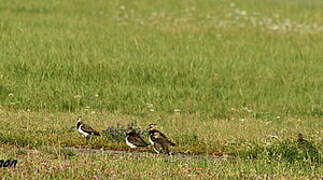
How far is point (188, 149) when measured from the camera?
16.2 meters

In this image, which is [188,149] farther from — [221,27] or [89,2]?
[89,2]

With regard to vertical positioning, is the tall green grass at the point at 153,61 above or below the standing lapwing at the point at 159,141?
below

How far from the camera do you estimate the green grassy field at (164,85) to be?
14.1 meters

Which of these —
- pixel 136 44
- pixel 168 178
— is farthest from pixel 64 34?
pixel 168 178

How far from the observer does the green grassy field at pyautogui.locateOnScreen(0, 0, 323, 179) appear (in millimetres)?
14086

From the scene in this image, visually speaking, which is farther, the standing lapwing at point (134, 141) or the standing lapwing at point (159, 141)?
the standing lapwing at point (134, 141)

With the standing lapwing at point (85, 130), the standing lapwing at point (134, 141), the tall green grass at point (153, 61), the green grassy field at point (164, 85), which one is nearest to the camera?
the green grassy field at point (164, 85)

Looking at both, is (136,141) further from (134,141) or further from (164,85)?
(164,85)

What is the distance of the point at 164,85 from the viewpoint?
2347cm

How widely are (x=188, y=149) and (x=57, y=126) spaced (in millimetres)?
2699

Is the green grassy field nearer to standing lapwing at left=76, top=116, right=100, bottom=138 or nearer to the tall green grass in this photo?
the tall green grass

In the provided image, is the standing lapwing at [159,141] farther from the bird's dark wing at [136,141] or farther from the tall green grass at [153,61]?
the tall green grass at [153,61]

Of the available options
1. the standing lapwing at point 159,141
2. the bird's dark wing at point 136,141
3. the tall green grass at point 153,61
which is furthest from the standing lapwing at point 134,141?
the tall green grass at point 153,61

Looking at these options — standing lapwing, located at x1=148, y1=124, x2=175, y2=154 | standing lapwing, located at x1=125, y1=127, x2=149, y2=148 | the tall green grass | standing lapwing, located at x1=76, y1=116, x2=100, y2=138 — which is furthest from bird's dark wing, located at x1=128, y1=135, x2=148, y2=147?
the tall green grass
